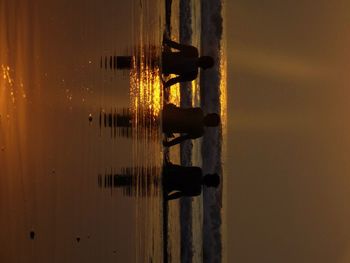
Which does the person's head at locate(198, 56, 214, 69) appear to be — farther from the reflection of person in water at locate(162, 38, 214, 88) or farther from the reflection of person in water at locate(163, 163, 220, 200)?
the reflection of person in water at locate(163, 163, 220, 200)

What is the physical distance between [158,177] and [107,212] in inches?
7.6

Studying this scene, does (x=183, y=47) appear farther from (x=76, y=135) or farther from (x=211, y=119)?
(x=76, y=135)

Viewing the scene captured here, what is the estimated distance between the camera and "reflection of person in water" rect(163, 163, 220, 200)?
2.42 ft

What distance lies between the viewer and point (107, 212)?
1.67ft

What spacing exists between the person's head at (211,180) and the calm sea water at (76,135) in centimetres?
11

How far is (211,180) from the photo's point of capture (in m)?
0.78

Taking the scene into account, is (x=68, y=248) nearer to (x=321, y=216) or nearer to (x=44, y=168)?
(x=44, y=168)

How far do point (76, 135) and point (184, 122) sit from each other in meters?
0.32

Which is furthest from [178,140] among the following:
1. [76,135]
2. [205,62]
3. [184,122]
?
[76,135]

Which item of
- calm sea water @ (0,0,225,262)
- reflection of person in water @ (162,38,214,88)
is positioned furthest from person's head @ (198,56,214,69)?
calm sea water @ (0,0,225,262)

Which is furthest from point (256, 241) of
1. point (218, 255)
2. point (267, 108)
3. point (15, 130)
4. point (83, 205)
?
point (15, 130)

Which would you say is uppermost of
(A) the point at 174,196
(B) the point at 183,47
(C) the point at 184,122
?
(B) the point at 183,47

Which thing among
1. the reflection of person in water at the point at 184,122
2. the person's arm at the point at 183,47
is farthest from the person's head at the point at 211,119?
the person's arm at the point at 183,47

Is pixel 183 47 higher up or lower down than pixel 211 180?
higher up
